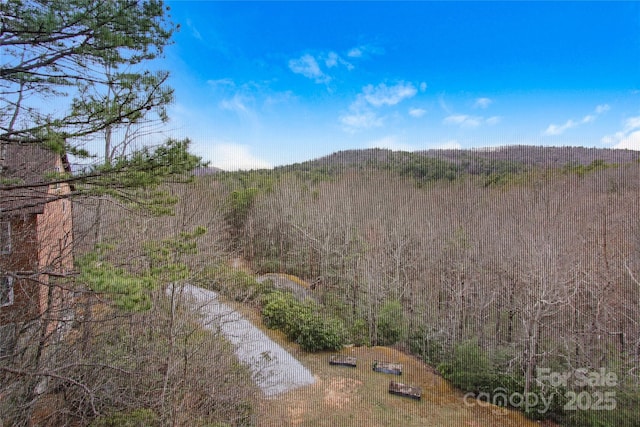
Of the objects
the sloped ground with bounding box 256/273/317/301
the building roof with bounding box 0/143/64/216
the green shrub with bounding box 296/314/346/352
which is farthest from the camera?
the sloped ground with bounding box 256/273/317/301

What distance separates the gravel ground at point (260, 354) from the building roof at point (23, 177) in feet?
10.4

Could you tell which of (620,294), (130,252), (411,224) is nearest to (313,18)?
(130,252)

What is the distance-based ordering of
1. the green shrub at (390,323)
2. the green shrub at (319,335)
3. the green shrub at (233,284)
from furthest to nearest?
the green shrub at (390,323) → the green shrub at (319,335) → the green shrub at (233,284)

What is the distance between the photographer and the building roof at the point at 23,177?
3.13 m

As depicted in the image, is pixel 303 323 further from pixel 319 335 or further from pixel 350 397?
pixel 350 397

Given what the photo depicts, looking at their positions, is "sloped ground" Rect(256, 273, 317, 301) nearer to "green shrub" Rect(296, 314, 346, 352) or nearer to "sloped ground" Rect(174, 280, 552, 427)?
"green shrub" Rect(296, 314, 346, 352)

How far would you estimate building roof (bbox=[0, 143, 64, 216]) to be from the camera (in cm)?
313

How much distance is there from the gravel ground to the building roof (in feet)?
10.4

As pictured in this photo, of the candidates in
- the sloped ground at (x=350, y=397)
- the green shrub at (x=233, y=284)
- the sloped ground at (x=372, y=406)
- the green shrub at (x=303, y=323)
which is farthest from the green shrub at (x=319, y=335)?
the green shrub at (x=233, y=284)

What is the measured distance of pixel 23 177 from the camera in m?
3.94

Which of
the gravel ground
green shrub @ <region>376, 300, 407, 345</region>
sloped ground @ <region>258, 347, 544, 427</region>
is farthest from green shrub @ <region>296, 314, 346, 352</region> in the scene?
green shrub @ <region>376, 300, 407, 345</region>

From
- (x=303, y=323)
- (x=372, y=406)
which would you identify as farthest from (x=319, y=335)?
(x=372, y=406)

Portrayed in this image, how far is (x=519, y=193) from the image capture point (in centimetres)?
1270

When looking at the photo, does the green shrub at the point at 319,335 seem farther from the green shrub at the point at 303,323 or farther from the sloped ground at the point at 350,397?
the sloped ground at the point at 350,397
